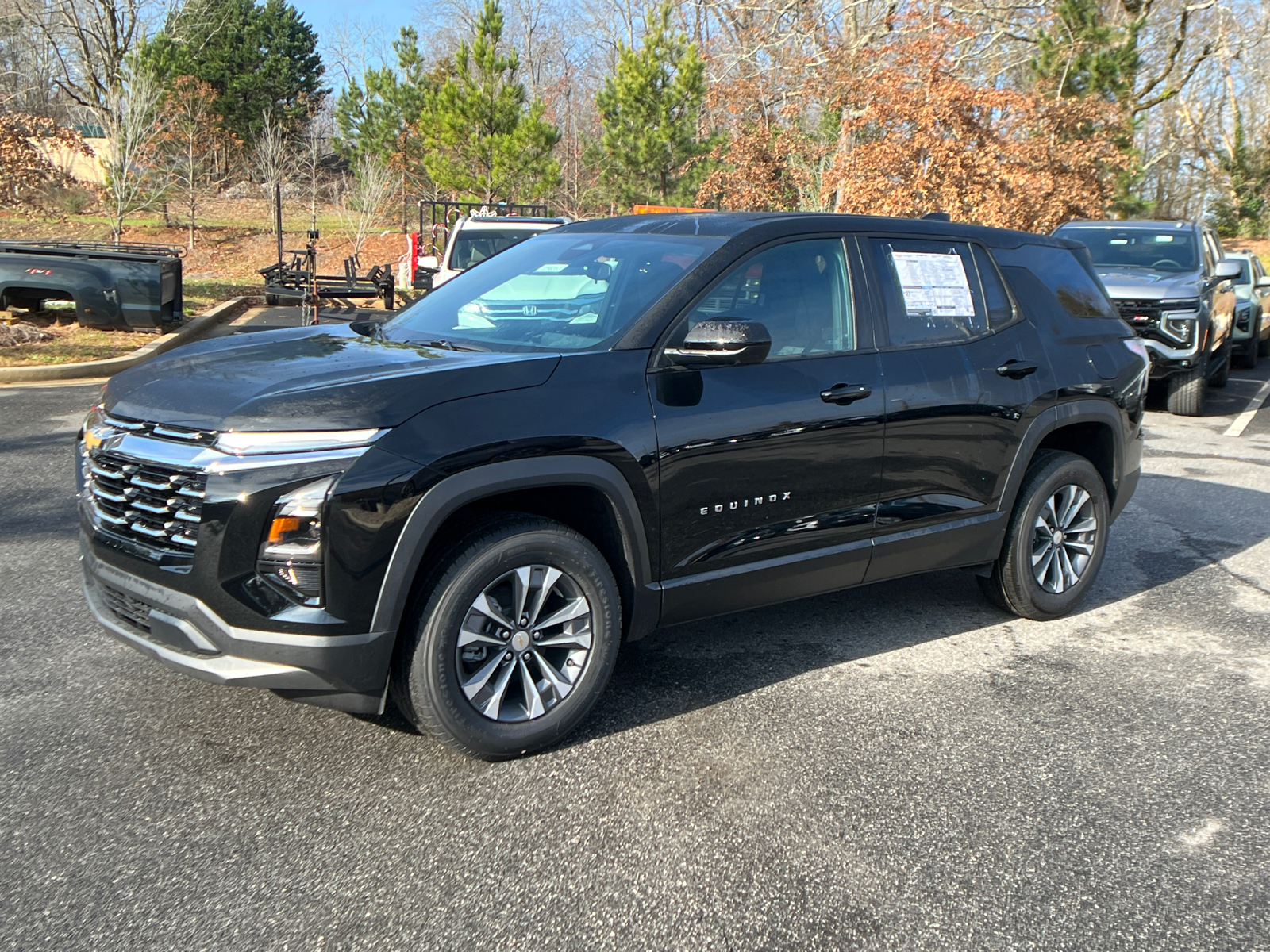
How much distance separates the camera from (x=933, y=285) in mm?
4676

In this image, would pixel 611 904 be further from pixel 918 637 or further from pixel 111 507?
pixel 918 637

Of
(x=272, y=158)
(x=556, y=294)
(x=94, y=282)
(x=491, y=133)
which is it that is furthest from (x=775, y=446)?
(x=272, y=158)

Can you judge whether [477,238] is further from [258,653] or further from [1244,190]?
[1244,190]

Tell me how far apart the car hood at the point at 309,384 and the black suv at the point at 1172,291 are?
28.6 ft

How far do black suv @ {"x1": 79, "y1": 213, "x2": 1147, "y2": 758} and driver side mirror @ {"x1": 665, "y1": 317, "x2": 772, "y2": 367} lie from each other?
1cm

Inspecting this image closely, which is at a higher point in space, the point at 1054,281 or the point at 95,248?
the point at 1054,281

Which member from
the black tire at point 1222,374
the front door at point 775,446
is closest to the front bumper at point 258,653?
the front door at point 775,446

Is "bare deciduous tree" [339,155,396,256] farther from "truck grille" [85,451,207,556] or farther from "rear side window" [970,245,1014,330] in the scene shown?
"truck grille" [85,451,207,556]

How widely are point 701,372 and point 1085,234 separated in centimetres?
1090

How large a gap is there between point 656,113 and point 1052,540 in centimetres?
2607

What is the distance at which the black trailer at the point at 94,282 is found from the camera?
12.9m

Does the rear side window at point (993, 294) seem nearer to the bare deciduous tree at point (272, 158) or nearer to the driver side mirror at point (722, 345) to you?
the driver side mirror at point (722, 345)

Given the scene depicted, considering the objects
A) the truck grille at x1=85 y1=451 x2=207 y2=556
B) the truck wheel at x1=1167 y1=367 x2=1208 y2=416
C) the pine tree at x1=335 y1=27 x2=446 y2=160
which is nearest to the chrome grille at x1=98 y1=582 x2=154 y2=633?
the truck grille at x1=85 y1=451 x2=207 y2=556

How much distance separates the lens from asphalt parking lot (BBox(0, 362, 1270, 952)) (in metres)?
2.77
